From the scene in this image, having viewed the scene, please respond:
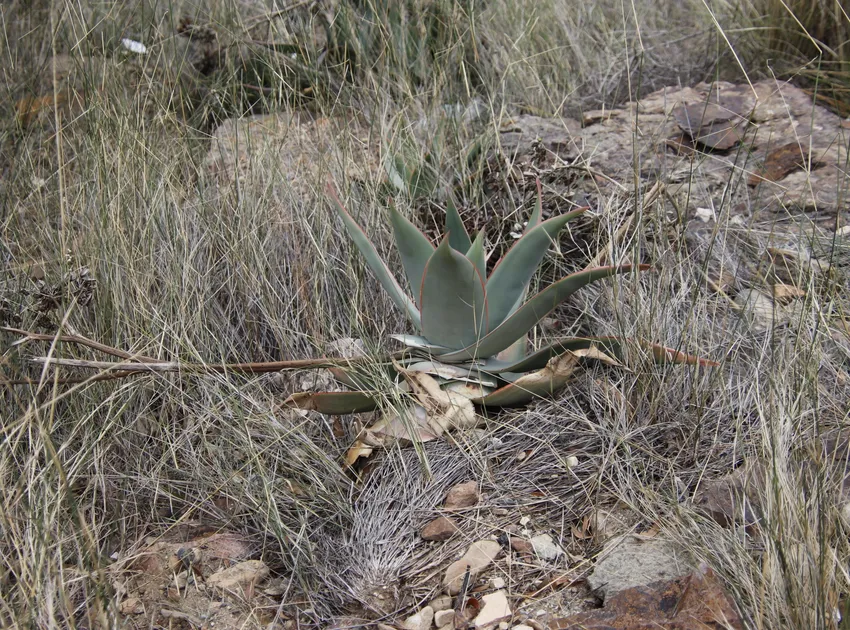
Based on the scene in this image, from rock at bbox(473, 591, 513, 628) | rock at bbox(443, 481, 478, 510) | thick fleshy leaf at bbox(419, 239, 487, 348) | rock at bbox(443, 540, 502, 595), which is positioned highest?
thick fleshy leaf at bbox(419, 239, 487, 348)

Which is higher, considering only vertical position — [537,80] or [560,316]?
[537,80]

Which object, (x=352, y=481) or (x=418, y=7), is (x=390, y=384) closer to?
(x=352, y=481)

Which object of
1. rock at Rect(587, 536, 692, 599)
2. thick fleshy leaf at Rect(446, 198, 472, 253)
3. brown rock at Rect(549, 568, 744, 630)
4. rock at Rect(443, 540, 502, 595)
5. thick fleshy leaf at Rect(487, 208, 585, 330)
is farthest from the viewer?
Result: thick fleshy leaf at Rect(446, 198, 472, 253)

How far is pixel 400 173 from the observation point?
257 centimetres

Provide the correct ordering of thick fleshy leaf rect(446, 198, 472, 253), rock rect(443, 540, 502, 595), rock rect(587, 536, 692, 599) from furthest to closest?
thick fleshy leaf rect(446, 198, 472, 253) → rock rect(443, 540, 502, 595) → rock rect(587, 536, 692, 599)

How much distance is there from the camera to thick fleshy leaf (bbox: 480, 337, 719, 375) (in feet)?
5.63

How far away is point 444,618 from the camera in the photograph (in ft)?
4.73

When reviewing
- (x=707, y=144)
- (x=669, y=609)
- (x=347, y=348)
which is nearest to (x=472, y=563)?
(x=669, y=609)

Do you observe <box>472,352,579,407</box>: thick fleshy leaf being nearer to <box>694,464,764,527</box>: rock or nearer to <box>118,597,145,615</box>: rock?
<box>694,464,764,527</box>: rock

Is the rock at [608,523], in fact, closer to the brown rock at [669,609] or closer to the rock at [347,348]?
the brown rock at [669,609]

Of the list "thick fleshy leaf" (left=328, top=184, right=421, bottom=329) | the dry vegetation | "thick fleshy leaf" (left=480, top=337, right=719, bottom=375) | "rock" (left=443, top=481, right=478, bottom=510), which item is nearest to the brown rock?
the dry vegetation

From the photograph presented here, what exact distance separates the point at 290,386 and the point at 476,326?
1.85ft

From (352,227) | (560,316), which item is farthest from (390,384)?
(560,316)

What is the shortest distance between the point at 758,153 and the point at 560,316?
1232mm
